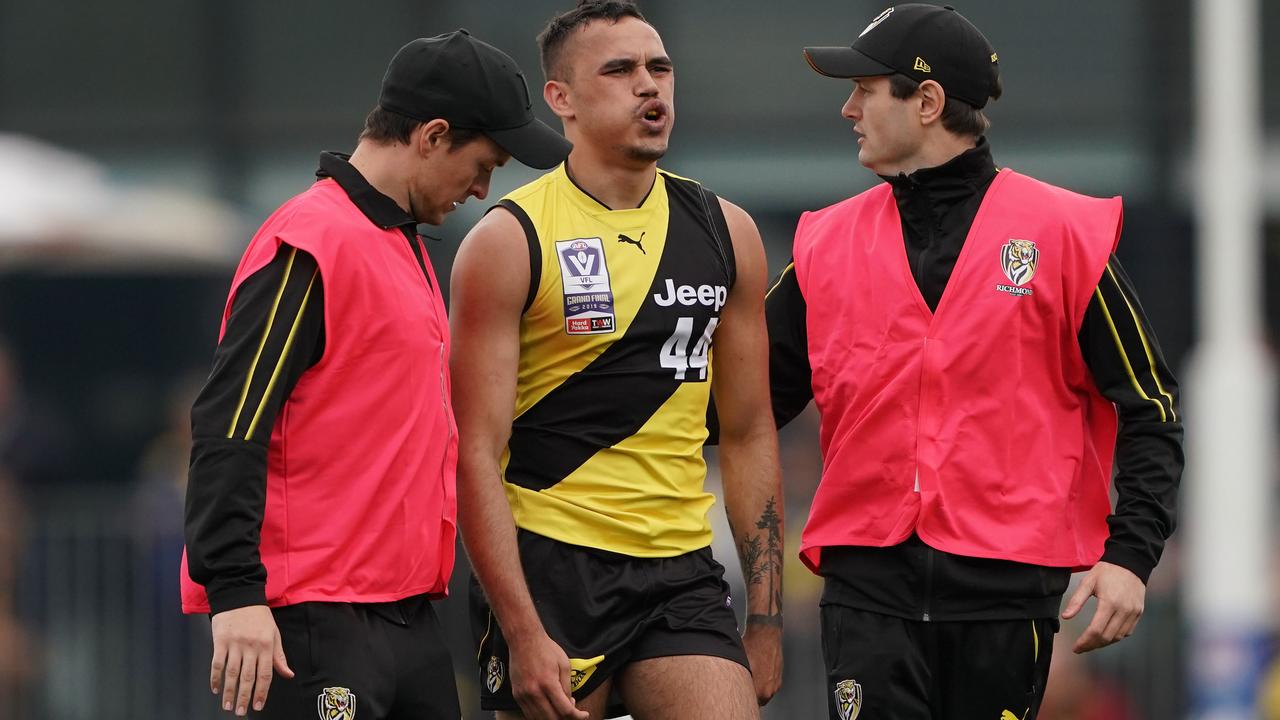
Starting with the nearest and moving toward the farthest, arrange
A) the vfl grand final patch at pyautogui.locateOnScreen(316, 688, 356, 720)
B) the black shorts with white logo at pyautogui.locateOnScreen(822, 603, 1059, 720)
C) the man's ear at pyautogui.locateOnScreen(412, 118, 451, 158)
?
the vfl grand final patch at pyautogui.locateOnScreen(316, 688, 356, 720) < the man's ear at pyautogui.locateOnScreen(412, 118, 451, 158) < the black shorts with white logo at pyautogui.locateOnScreen(822, 603, 1059, 720)

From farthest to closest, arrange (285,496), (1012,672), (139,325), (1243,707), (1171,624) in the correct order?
(139,325) → (1171,624) → (1243,707) → (1012,672) → (285,496)

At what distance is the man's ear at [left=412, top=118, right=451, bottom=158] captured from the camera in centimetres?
494

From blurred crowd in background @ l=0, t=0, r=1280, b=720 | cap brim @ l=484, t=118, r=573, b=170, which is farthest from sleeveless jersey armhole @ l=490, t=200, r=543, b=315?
blurred crowd in background @ l=0, t=0, r=1280, b=720

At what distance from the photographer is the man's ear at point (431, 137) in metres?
4.94

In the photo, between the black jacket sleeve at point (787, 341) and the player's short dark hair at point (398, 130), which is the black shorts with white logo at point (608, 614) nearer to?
the black jacket sleeve at point (787, 341)

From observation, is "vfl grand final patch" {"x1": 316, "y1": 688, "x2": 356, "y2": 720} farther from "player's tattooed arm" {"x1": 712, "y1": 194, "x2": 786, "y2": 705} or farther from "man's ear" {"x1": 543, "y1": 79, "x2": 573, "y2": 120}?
"man's ear" {"x1": 543, "y1": 79, "x2": 573, "y2": 120}

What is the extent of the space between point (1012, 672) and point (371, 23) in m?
11.7

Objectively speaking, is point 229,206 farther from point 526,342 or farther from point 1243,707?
Answer: point 526,342

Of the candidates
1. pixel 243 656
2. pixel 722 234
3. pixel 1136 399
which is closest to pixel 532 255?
pixel 722 234

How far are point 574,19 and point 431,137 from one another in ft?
2.44

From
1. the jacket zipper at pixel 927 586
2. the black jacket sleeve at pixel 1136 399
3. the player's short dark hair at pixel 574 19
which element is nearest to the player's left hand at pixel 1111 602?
the black jacket sleeve at pixel 1136 399

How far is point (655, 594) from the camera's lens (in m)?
5.22

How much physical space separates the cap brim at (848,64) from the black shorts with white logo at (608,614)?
54.6 inches

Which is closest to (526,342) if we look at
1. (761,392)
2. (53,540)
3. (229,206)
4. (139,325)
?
(761,392)
